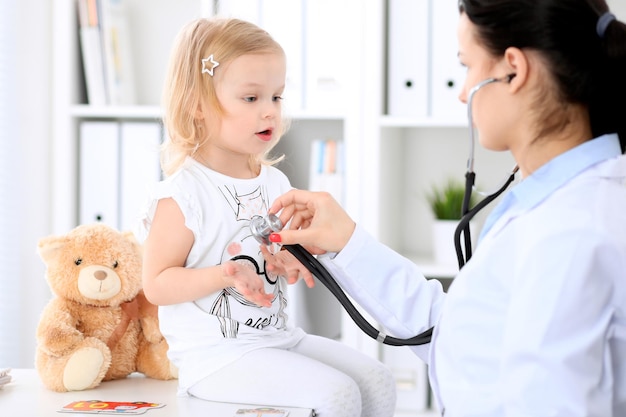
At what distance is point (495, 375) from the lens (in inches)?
37.0

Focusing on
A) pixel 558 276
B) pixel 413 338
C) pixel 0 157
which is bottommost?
pixel 413 338

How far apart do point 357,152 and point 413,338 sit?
1021 mm

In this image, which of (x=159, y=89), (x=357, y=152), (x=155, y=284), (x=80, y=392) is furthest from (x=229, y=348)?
(x=159, y=89)

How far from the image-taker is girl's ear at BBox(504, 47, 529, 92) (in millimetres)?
969

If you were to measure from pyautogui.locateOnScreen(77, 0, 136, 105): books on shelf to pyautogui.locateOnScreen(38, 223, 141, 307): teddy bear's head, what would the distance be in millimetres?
948

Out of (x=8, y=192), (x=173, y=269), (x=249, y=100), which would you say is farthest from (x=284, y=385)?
(x=8, y=192)

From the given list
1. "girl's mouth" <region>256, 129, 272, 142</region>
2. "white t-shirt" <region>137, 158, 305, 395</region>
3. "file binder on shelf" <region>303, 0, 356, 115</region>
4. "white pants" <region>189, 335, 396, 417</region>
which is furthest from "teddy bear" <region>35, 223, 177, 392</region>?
"file binder on shelf" <region>303, 0, 356, 115</region>

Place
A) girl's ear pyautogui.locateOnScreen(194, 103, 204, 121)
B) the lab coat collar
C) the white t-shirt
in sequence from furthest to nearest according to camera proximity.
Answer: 1. girl's ear pyautogui.locateOnScreen(194, 103, 204, 121)
2. the white t-shirt
3. the lab coat collar

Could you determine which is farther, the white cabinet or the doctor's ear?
the white cabinet

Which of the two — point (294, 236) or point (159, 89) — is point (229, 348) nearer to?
point (294, 236)

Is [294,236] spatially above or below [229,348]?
above

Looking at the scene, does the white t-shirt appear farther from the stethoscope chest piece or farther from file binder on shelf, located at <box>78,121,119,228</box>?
file binder on shelf, located at <box>78,121,119,228</box>

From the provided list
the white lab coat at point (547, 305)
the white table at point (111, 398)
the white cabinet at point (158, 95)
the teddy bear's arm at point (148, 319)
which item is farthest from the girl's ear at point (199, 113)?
the white cabinet at point (158, 95)

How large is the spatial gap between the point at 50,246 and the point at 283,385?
52cm
